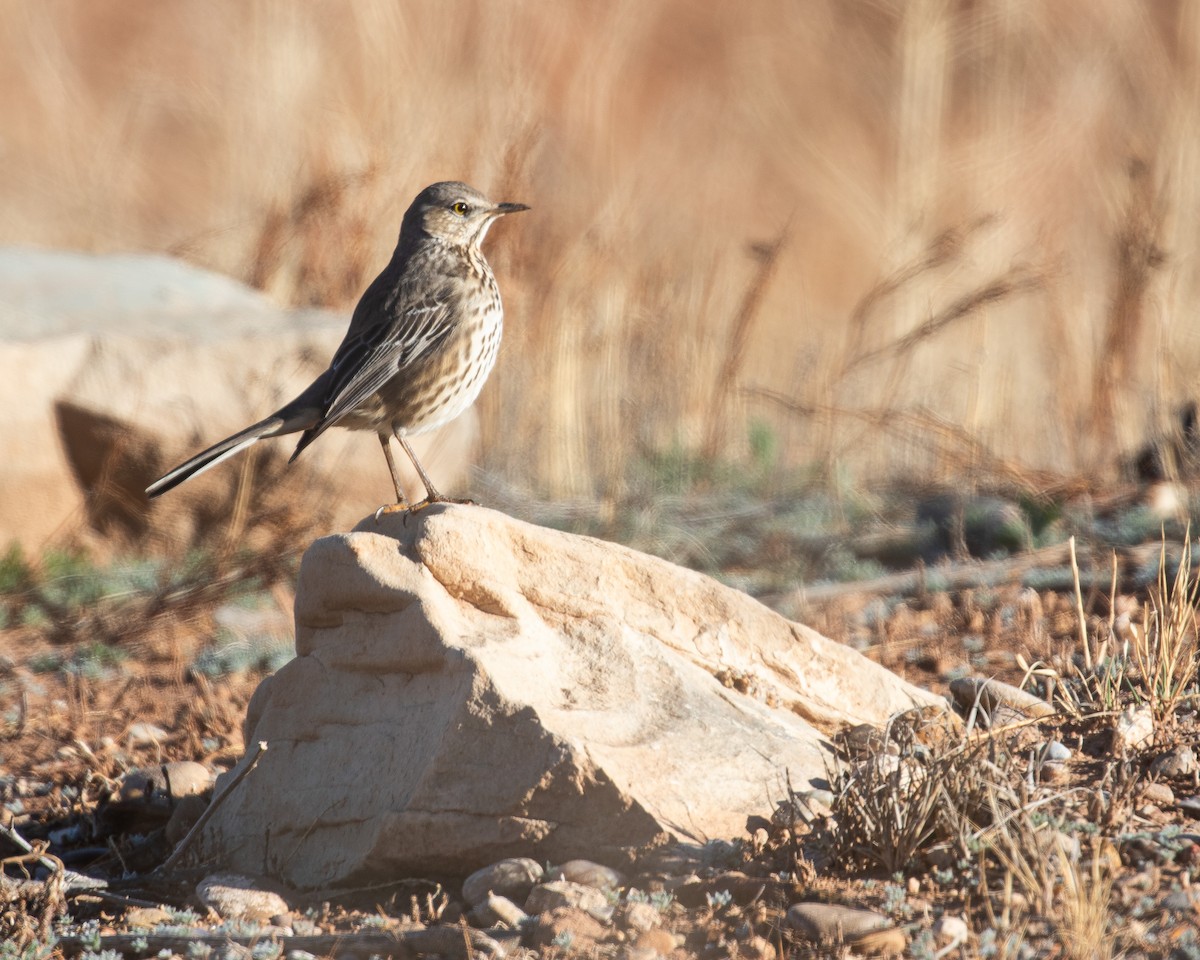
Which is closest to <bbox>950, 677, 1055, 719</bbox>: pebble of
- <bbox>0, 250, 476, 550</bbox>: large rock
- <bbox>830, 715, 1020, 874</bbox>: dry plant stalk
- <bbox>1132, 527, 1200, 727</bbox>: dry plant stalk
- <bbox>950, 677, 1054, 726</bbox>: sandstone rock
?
<bbox>950, 677, 1054, 726</bbox>: sandstone rock

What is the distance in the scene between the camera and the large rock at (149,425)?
24.8ft

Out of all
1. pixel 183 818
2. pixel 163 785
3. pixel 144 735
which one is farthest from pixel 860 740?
pixel 144 735

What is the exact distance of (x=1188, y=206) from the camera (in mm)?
8656

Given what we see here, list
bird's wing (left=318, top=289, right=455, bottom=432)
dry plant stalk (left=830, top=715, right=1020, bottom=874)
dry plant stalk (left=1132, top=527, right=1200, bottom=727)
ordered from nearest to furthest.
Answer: dry plant stalk (left=830, top=715, right=1020, bottom=874), dry plant stalk (left=1132, top=527, right=1200, bottom=727), bird's wing (left=318, top=289, right=455, bottom=432)

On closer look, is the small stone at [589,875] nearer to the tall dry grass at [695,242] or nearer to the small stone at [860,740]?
the small stone at [860,740]

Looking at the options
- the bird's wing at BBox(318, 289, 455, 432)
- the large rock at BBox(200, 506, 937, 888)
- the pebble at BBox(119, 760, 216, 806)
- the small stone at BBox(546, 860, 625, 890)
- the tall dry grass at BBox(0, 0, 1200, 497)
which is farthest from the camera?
the tall dry grass at BBox(0, 0, 1200, 497)

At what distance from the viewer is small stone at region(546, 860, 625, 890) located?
3.32 m

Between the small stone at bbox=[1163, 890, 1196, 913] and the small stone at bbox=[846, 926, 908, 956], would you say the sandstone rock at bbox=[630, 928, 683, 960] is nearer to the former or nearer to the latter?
the small stone at bbox=[846, 926, 908, 956]

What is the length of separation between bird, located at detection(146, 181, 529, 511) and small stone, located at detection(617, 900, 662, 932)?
2.18 m

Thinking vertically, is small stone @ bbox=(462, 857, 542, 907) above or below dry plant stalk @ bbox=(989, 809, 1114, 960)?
below

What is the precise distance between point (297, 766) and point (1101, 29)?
18947 mm

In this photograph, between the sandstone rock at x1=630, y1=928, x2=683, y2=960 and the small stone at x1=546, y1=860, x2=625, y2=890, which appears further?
the small stone at x1=546, y1=860, x2=625, y2=890

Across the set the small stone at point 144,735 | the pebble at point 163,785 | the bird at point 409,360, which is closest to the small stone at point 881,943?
the pebble at point 163,785

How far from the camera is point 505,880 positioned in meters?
3.39
